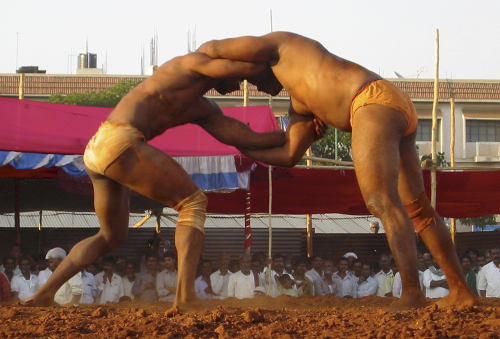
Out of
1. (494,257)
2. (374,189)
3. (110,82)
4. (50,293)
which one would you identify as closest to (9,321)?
(50,293)

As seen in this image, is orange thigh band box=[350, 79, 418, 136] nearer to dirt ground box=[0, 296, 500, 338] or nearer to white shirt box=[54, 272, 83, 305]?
dirt ground box=[0, 296, 500, 338]

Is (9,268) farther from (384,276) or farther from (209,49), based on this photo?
(209,49)

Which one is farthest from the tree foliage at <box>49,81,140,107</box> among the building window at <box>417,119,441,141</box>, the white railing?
the white railing

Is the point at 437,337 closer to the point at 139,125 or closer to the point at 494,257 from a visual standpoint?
the point at 139,125

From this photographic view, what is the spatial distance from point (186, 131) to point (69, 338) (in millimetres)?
7261

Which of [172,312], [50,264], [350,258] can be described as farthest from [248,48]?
[350,258]

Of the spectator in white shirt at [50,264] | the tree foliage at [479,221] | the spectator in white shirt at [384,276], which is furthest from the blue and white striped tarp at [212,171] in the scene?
the tree foliage at [479,221]

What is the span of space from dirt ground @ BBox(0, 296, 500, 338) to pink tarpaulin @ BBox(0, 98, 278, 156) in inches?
226

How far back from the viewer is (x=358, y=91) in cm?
488

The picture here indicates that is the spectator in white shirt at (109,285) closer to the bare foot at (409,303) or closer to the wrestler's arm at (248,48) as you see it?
the wrestler's arm at (248,48)

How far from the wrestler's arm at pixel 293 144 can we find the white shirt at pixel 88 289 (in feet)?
20.7

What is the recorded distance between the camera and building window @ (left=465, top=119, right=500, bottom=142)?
1427 inches

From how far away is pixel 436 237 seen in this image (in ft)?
17.1

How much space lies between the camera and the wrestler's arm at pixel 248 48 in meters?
4.98
